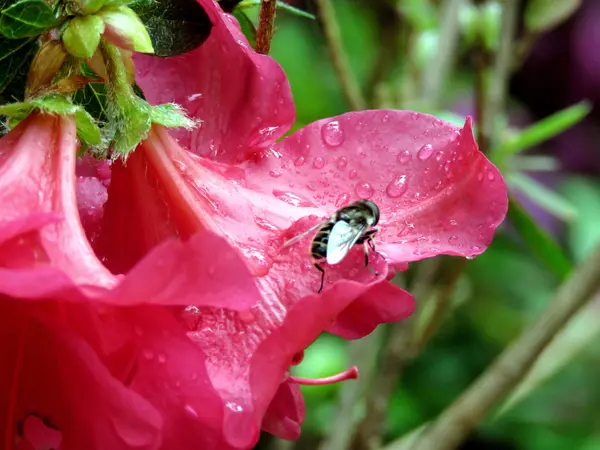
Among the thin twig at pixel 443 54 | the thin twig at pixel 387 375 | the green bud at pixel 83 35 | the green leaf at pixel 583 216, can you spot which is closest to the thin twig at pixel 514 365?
the thin twig at pixel 387 375

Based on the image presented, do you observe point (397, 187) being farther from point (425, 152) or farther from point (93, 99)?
point (93, 99)

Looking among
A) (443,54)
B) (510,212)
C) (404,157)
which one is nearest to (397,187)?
(404,157)

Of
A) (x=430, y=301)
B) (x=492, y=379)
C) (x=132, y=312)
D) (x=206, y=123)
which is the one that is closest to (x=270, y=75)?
(x=206, y=123)

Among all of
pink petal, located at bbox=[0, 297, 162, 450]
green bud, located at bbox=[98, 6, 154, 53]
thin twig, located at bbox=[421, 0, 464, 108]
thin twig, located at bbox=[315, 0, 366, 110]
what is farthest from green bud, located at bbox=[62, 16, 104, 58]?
thin twig, located at bbox=[421, 0, 464, 108]

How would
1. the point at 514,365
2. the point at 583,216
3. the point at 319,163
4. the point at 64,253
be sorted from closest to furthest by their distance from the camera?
1. the point at 64,253
2. the point at 319,163
3. the point at 514,365
4. the point at 583,216

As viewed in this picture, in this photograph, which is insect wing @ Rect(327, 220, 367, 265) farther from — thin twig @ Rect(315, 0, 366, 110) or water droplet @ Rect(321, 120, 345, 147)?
thin twig @ Rect(315, 0, 366, 110)

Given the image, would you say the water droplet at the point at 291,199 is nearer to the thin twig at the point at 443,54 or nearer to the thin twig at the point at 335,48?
the thin twig at the point at 335,48
